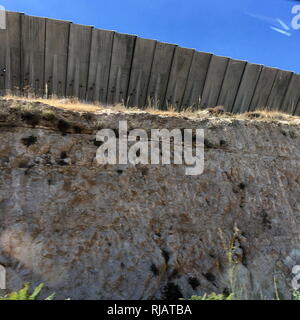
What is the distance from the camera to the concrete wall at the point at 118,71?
885 cm

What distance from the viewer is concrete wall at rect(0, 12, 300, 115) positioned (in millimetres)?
8852

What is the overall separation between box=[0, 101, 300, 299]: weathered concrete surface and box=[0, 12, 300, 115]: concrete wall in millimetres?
2854

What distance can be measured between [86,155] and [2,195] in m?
1.53

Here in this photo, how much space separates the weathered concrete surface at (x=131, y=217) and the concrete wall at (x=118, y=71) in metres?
2.85

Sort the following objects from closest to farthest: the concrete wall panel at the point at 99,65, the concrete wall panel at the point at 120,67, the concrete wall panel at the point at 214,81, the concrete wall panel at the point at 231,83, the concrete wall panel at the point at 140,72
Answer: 1. the concrete wall panel at the point at 99,65
2. the concrete wall panel at the point at 120,67
3. the concrete wall panel at the point at 140,72
4. the concrete wall panel at the point at 214,81
5. the concrete wall panel at the point at 231,83

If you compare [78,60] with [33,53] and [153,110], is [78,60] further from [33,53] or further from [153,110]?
[153,110]

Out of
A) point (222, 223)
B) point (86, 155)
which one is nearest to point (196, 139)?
point (222, 223)

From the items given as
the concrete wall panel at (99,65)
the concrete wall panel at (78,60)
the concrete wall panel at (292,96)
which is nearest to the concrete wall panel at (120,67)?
the concrete wall panel at (99,65)

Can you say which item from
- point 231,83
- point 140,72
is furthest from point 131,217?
point 231,83

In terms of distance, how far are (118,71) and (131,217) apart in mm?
5236

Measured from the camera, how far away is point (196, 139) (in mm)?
7082

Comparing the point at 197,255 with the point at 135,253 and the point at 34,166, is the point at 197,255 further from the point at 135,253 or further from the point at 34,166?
the point at 34,166

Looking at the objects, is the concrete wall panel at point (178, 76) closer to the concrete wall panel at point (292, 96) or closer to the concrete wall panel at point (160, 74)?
the concrete wall panel at point (160, 74)

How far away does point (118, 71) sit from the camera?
9664 mm
